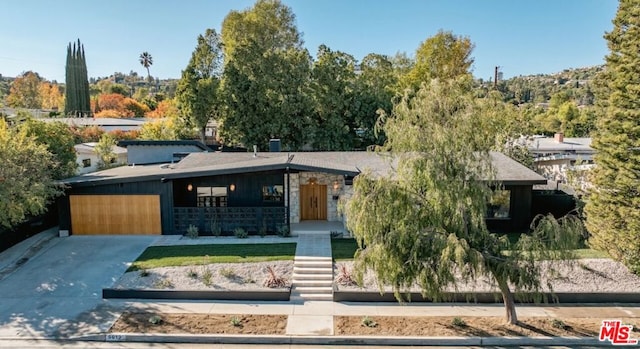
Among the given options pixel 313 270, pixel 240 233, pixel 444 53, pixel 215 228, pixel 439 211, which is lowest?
pixel 313 270

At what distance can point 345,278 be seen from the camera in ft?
42.3

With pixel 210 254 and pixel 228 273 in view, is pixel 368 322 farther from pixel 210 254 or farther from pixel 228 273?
pixel 210 254

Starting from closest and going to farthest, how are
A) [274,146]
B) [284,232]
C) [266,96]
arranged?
[284,232] < [274,146] < [266,96]

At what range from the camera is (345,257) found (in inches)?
570

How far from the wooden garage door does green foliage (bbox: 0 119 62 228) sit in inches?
51.9

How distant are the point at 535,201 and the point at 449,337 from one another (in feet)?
36.3

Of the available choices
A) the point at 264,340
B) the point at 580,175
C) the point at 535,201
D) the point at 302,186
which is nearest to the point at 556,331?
the point at 264,340

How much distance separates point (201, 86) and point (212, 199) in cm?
1949

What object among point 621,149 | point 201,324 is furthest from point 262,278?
point 621,149

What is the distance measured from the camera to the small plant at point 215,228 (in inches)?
678

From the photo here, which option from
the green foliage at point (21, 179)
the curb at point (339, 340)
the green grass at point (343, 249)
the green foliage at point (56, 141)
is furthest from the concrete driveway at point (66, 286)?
the green grass at point (343, 249)

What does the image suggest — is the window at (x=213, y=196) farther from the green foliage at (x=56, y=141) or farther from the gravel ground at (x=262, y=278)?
the green foliage at (x=56, y=141)

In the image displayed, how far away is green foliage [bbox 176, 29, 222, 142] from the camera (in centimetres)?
3506

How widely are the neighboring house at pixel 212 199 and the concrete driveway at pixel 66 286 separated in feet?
2.71
